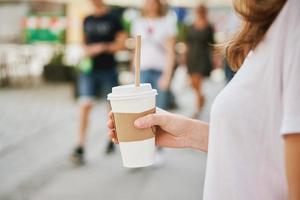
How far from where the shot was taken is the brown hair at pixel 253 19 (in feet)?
3.65

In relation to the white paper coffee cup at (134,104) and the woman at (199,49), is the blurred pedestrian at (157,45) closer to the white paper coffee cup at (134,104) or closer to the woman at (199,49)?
the woman at (199,49)

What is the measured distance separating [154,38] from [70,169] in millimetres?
1589

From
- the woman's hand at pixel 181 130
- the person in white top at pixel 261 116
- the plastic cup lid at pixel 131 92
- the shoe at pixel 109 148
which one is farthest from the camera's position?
the shoe at pixel 109 148

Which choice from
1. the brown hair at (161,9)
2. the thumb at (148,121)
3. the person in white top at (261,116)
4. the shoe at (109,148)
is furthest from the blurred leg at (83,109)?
the person in white top at (261,116)

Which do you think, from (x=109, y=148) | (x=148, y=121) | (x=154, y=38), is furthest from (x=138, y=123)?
(x=109, y=148)

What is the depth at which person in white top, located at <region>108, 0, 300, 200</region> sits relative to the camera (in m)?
1.02

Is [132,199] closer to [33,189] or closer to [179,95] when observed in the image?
[33,189]

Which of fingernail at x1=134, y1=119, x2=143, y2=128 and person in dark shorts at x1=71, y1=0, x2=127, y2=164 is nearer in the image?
fingernail at x1=134, y1=119, x2=143, y2=128

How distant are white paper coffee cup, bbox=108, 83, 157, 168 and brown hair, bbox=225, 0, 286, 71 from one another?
0.28 m

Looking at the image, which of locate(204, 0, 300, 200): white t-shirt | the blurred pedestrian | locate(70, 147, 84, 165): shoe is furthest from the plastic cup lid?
locate(70, 147, 84, 165): shoe

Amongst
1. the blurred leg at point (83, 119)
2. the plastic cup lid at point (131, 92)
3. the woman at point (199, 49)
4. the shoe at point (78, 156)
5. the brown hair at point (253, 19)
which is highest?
the brown hair at point (253, 19)

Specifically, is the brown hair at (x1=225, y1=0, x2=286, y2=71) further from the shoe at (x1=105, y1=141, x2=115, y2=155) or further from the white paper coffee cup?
the shoe at (x1=105, y1=141, x2=115, y2=155)

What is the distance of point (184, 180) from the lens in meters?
5.04

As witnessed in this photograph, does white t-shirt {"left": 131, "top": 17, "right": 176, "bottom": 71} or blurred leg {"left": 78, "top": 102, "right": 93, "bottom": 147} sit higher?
white t-shirt {"left": 131, "top": 17, "right": 176, "bottom": 71}
